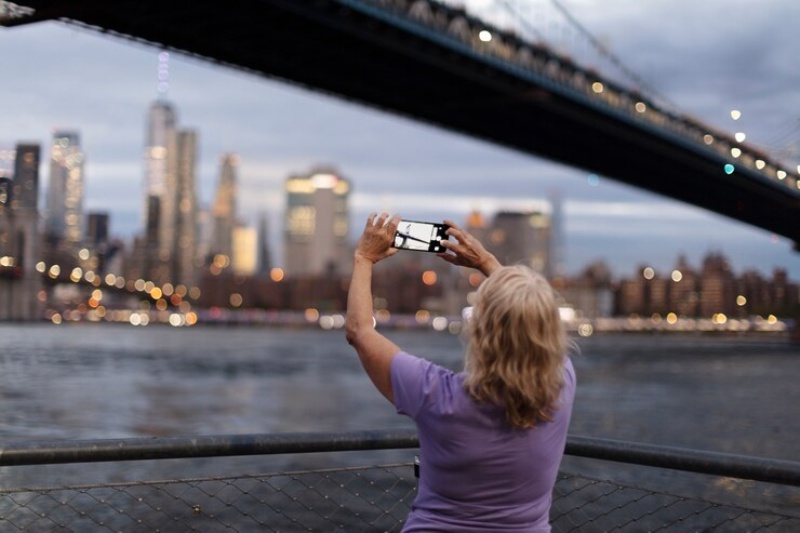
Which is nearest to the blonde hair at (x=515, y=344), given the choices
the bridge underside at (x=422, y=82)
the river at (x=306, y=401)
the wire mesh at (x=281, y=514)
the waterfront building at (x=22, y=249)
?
the wire mesh at (x=281, y=514)

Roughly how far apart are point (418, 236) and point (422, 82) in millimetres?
35476

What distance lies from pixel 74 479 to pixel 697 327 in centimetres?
11118

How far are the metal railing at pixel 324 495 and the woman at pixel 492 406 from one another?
1049 millimetres

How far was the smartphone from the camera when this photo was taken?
242cm

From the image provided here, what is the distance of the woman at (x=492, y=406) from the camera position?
2.15 m

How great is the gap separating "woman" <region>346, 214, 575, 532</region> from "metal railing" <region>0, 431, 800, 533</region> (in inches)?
41.3

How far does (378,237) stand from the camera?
7.79ft

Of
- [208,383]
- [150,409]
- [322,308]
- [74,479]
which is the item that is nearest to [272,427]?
[150,409]

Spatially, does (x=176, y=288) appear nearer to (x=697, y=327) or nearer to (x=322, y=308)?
(x=322, y=308)

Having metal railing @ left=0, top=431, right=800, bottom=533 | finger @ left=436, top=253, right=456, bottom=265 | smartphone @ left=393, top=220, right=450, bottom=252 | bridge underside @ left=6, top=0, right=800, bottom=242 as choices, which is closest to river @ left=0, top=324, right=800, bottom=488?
metal railing @ left=0, top=431, right=800, bottom=533

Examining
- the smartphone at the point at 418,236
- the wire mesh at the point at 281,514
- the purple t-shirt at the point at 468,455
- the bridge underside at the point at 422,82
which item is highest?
the bridge underside at the point at 422,82

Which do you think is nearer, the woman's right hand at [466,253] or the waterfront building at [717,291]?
the woman's right hand at [466,253]

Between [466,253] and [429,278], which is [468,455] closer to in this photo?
[466,253]

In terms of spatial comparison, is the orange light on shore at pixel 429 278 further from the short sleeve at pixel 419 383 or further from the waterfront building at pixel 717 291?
the short sleeve at pixel 419 383
